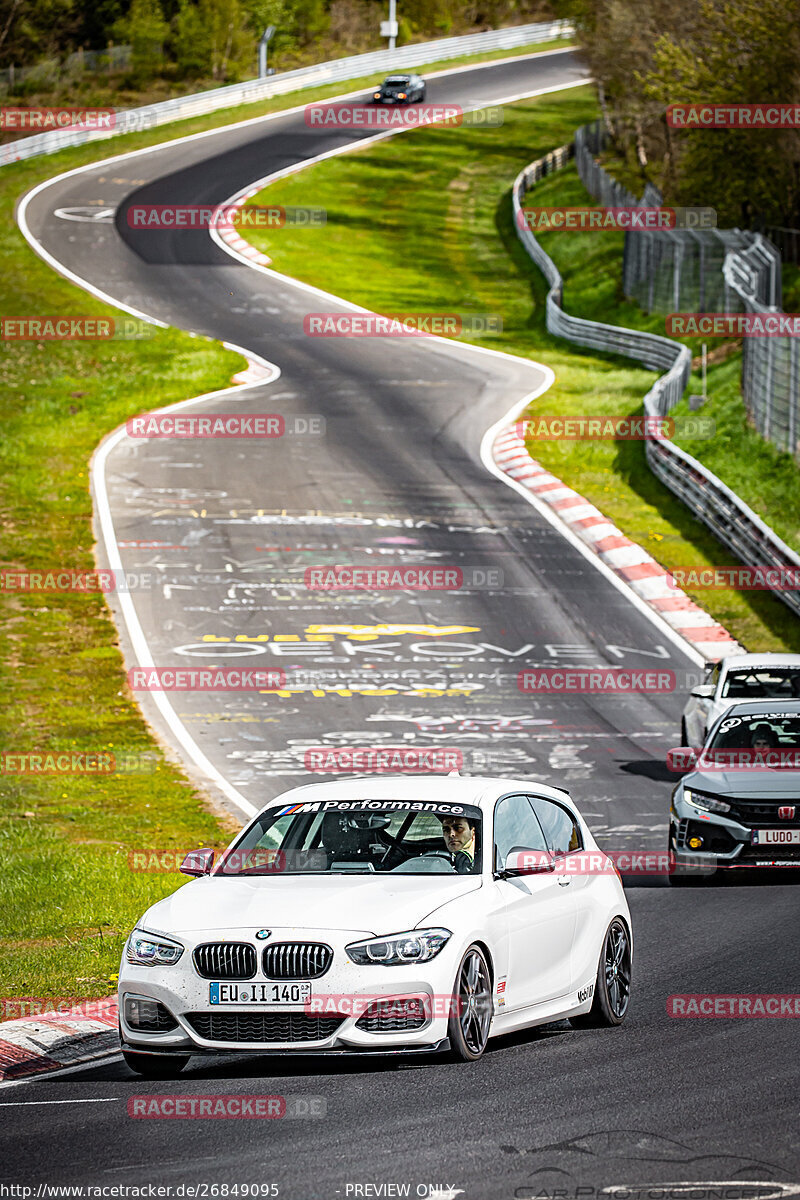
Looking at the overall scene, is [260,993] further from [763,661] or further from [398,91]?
[398,91]

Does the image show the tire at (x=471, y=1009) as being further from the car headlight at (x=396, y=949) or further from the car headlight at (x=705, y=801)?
the car headlight at (x=705, y=801)

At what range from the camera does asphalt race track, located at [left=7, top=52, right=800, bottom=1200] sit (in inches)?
284

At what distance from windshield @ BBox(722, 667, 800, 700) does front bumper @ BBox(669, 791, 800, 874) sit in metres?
4.14

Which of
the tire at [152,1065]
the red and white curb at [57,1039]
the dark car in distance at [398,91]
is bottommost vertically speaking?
the red and white curb at [57,1039]

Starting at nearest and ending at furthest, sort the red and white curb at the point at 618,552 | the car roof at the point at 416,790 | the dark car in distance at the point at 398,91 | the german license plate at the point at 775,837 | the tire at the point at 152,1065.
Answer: the tire at the point at 152,1065 < the car roof at the point at 416,790 < the german license plate at the point at 775,837 < the red and white curb at the point at 618,552 < the dark car in distance at the point at 398,91

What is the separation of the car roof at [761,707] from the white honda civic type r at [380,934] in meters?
6.71

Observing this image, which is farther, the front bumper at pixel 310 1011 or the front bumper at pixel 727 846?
the front bumper at pixel 727 846

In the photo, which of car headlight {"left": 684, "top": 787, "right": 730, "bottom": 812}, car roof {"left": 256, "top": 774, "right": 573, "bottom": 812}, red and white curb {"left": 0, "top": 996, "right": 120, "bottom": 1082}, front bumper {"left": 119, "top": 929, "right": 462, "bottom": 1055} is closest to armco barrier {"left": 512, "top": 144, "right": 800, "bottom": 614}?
car headlight {"left": 684, "top": 787, "right": 730, "bottom": 812}

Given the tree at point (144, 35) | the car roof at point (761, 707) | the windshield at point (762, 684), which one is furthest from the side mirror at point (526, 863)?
the tree at point (144, 35)

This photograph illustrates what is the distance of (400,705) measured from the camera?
23.0 m

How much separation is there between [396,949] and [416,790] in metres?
1.52

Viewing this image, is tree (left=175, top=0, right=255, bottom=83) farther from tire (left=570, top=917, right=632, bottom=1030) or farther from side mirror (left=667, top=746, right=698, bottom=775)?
tire (left=570, top=917, right=632, bottom=1030)

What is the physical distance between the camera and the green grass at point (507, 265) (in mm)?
33094

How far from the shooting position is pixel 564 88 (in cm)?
9131
